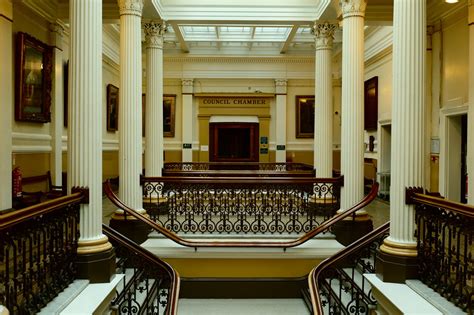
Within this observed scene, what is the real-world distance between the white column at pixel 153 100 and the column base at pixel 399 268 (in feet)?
21.1

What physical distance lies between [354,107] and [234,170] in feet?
25.9

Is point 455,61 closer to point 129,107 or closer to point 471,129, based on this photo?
point 471,129

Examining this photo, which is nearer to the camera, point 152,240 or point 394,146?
point 394,146

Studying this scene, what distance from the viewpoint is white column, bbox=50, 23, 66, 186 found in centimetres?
1044

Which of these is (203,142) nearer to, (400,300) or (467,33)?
(467,33)

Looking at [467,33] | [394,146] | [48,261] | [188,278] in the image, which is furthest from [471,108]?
[48,261]

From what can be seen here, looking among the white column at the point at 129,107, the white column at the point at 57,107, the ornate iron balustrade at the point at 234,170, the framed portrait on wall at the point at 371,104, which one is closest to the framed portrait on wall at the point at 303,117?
the ornate iron balustrade at the point at 234,170

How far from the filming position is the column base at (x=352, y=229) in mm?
7648

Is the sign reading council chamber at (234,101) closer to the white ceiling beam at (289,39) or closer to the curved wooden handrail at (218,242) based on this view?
the white ceiling beam at (289,39)

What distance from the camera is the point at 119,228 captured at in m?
7.59

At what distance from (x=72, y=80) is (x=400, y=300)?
14.7 feet

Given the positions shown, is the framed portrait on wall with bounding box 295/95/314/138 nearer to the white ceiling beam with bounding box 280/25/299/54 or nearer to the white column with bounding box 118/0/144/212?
the white ceiling beam with bounding box 280/25/299/54

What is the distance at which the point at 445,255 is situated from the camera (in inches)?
181

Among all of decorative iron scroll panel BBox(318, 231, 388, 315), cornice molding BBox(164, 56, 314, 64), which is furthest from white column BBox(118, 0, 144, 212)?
cornice molding BBox(164, 56, 314, 64)
